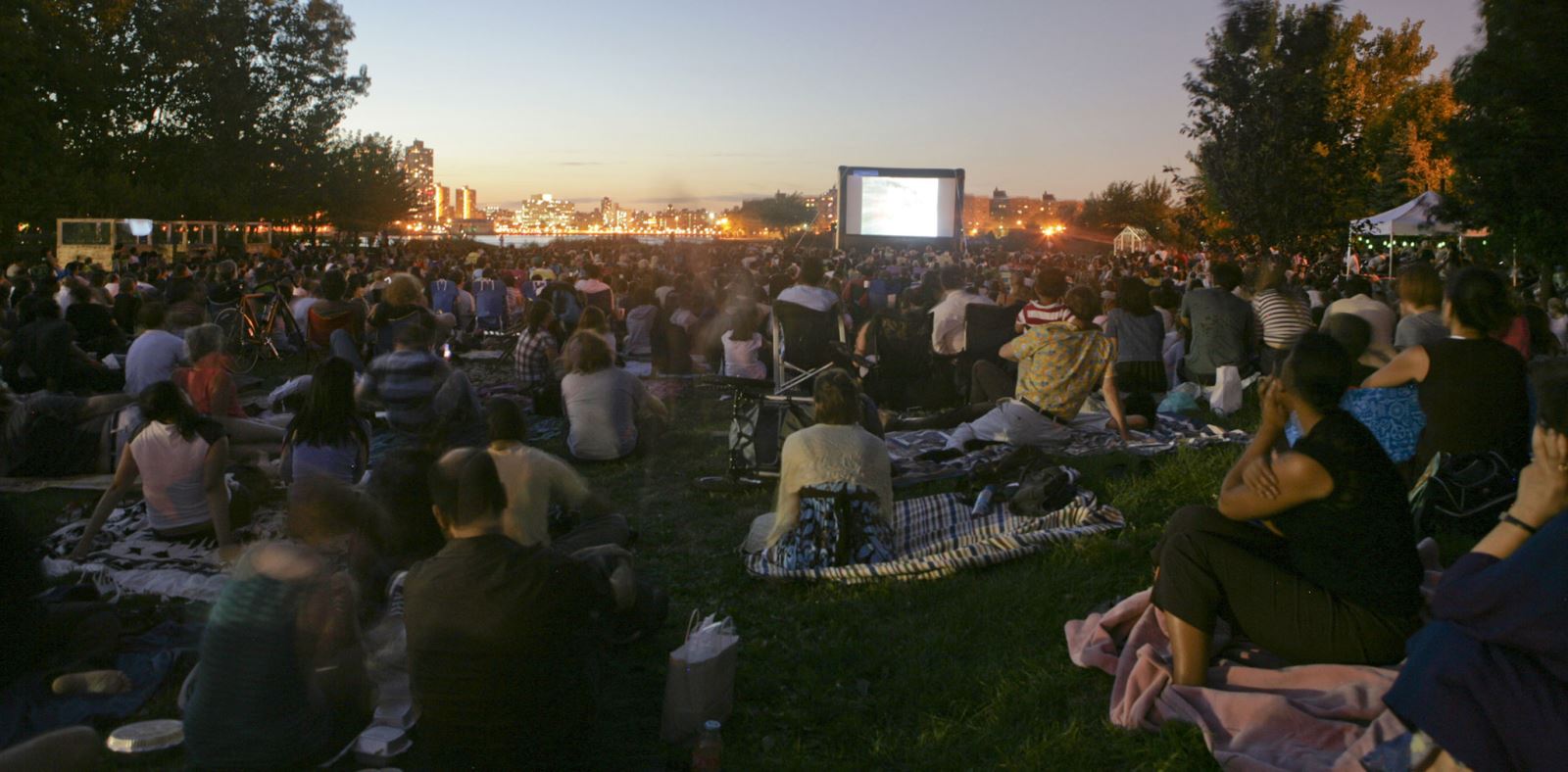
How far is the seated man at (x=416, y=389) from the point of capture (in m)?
7.05

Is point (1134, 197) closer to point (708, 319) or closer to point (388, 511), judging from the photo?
point (708, 319)

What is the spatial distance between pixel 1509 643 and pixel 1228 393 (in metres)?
6.73

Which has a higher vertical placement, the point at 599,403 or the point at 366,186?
the point at 366,186

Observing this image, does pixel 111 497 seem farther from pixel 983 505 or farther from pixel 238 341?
→ pixel 238 341

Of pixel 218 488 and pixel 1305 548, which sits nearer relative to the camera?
pixel 1305 548

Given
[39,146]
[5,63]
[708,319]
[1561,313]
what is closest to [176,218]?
[39,146]

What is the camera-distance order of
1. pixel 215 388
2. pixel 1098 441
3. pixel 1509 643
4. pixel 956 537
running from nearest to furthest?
pixel 1509 643 < pixel 956 537 < pixel 215 388 < pixel 1098 441

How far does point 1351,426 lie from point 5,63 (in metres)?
31.4

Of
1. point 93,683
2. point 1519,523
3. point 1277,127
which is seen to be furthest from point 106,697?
point 1277,127

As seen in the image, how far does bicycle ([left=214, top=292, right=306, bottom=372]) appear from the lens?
13.9 m

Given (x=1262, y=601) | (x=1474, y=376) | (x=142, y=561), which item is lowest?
(x=142, y=561)

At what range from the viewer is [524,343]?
411 inches

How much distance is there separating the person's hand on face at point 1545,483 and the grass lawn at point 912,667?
116 centimetres

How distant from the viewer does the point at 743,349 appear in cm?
1063
